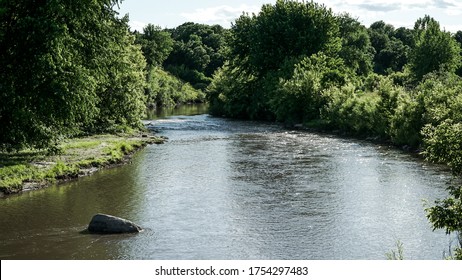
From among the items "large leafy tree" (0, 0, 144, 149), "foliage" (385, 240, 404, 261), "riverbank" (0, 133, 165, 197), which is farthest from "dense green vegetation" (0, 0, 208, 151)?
"foliage" (385, 240, 404, 261)

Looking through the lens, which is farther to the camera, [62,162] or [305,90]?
[305,90]

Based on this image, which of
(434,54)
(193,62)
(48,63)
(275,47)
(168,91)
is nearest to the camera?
(48,63)

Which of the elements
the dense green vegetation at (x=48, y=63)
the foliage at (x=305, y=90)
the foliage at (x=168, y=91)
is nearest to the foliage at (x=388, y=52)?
the foliage at (x=168, y=91)

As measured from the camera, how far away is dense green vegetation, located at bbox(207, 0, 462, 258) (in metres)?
57.3

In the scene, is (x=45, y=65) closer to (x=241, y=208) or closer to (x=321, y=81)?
(x=241, y=208)

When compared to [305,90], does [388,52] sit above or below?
above

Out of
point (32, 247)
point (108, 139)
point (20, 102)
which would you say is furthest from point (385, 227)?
point (108, 139)

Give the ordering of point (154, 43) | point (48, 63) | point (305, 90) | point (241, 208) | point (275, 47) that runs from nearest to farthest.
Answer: point (241, 208), point (48, 63), point (305, 90), point (275, 47), point (154, 43)

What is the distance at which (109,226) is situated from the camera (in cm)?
2642

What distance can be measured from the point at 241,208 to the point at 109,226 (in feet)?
25.0

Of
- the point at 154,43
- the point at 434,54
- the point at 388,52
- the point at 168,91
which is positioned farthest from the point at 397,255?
the point at 388,52

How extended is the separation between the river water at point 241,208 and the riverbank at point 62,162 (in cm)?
103

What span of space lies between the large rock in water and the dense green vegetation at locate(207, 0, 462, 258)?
2956cm

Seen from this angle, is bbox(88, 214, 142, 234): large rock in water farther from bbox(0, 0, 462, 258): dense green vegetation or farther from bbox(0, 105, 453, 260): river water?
bbox(0, 0, 462, 258): dense green vegetation
